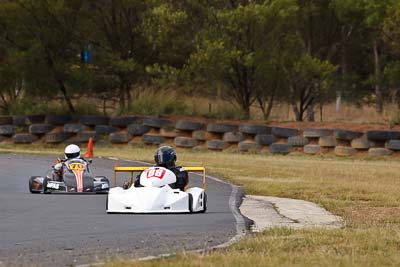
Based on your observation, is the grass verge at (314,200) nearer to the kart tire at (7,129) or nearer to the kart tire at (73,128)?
the kart tire at (7,129)

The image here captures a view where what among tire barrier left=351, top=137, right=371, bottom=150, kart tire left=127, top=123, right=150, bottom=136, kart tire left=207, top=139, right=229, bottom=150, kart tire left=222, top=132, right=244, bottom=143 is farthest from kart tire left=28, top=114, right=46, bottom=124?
tire barrier left=351, top=137, right=371, bottom=150

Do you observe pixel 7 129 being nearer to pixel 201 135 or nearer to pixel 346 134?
pixel 201 135

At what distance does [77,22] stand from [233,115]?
22.6 ft

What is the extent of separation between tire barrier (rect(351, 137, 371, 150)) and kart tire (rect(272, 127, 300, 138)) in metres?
2.03

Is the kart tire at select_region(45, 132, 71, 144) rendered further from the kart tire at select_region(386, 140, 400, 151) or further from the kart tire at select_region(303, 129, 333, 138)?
the kart tire at select_region(386, 140, 400, 151)

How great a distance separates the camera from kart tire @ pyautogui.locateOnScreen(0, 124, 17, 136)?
3516cm

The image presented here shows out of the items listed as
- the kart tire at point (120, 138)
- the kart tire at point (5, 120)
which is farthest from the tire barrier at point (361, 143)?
the kart tire at point (5, 120)

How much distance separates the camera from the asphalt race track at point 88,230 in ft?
34.1

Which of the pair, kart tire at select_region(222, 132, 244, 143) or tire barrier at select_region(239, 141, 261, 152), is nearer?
tire barrier at select_region(239, 141, 261, 152)

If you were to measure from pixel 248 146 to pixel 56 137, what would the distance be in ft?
24.5

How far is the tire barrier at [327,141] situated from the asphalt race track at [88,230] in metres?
11.7

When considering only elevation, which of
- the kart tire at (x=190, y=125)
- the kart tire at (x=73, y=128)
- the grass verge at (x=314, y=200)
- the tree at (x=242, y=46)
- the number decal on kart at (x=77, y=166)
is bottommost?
the grass verge at (x=314, y=200)

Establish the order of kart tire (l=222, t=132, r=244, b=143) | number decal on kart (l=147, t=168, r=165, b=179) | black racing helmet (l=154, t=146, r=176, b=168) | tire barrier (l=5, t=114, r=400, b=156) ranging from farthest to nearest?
kart tire (l=222, t=132, r=244, b=143) < tire barrier (l=5, t=114, r=400, b=156) < black racing helmet (l=154, t=146, r=176, b=168) < number decal on kart (l=147, t=168, r=165, b=179)

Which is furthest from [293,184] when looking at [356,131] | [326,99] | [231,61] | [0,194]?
[326,99]
